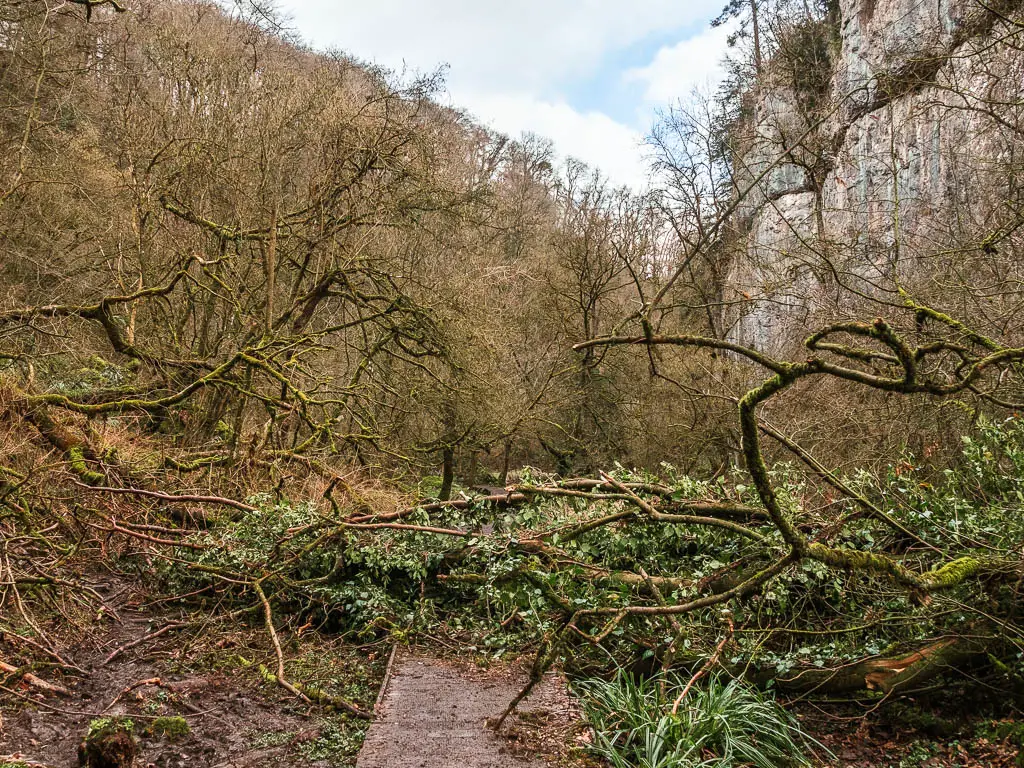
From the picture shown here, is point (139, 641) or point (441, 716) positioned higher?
point (441, 716)

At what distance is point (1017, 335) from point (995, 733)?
15.2ft

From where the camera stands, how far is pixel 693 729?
4.28 metres

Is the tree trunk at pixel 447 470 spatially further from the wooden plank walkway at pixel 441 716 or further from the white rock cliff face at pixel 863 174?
the wooden plank walkway at pixel 441 716

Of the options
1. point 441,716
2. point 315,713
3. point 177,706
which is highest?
point 441,716

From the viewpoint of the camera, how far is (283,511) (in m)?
7.00

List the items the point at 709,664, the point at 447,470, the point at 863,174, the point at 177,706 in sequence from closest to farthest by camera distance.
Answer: the point at 709,664, the point at 177,706, the point at 447,470, the point at 863,174

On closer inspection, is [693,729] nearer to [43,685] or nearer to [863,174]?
[43,685]

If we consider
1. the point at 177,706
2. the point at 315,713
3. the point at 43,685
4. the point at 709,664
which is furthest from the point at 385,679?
the point at 709,664

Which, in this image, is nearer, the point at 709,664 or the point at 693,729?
the point at 693,729

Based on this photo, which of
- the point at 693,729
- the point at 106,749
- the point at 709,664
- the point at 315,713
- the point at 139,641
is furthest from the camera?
the point at 139,641

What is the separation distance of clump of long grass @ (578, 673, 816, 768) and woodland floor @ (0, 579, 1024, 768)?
0.69ft

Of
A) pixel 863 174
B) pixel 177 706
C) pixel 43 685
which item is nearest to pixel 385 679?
pixel 177 706

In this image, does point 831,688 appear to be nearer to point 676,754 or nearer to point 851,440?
point 676,754

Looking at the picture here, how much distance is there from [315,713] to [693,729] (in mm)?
2521
